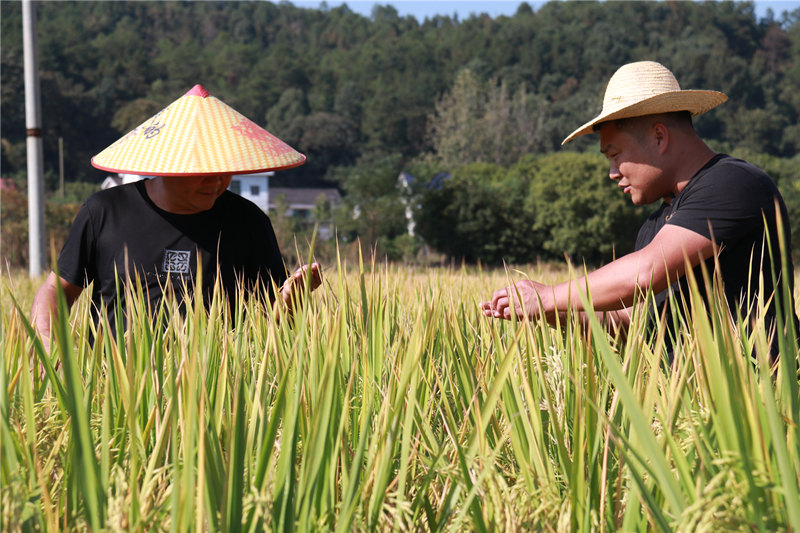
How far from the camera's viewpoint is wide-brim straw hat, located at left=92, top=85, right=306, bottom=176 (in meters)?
2.46

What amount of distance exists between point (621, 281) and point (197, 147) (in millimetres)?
1314

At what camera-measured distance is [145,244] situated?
269cm

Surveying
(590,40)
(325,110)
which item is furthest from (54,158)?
(590,40)

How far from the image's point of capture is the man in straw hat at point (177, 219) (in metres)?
2.57

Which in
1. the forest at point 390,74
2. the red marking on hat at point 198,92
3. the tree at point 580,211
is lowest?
the tree at point 580,211

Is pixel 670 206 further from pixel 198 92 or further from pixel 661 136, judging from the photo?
pixel 198 92

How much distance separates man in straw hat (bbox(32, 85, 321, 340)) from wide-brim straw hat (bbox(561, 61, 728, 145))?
99 centimetres

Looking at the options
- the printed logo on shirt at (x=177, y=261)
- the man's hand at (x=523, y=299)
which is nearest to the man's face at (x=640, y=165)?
the man's hand at (x=523, y=299)

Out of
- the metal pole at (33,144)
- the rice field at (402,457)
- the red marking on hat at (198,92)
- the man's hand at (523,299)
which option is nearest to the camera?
the rice field at (402,457)

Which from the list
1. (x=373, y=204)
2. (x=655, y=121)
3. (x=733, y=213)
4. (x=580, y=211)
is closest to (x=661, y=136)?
(x=655, y=121)

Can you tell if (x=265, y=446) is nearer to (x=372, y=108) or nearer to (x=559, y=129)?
(x=559, y=129)

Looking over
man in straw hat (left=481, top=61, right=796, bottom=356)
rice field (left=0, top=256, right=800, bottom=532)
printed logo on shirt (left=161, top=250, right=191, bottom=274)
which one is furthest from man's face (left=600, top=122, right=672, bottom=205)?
printed logo on shirt (left=161, top=250, right=191, bottom=274)

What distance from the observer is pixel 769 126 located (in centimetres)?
7156

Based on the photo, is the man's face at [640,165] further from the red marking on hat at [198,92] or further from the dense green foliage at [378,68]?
the dense green foliage at [378,68]
